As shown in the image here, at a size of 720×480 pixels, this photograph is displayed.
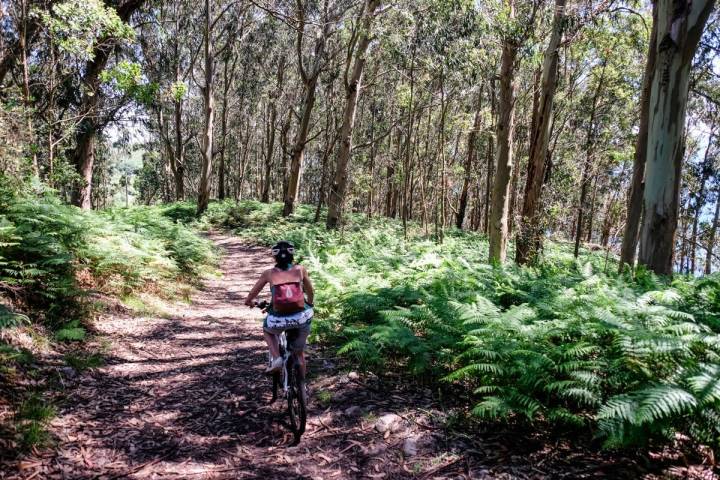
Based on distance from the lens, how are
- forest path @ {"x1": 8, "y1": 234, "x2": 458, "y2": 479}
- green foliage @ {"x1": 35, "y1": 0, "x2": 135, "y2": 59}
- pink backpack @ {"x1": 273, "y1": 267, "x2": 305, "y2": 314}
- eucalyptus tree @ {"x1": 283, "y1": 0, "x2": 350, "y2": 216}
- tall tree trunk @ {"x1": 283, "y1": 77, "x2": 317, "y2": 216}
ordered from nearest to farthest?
forest path @ {"x1": 8, "y1": 234, "x2": 458, "y2": 479}, pink backpack @ {"x1": 273, "y1": 267, "x2": 305, "y2": 314}, green foliage @ {"x1": 35, "y1": 0, "x2": 135, "y2": 59}, eucalyptus tree @ {"x1": 283, "y1": 0, "x2": 350, "y2": 216}, tall tree trunk @ {"x1": 283, "y1": 77, "x2": 317, "y2": 216}

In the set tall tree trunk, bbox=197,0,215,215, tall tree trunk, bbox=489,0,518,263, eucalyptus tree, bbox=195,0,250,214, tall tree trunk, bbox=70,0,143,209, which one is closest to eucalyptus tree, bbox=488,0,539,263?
tall tree trunk, bbox=489,0,518,263

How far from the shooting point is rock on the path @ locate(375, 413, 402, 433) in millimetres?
4340

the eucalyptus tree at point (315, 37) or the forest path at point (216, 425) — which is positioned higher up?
the eucalyptus tree at point (315, 37)

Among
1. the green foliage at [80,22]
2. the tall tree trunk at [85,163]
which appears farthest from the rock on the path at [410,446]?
the tall tree trunk at [85,163]

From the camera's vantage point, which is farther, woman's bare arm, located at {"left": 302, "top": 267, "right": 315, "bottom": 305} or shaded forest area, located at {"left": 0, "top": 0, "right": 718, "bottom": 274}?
shaded forest area, located at {"left": 0, "top": 0, "right": 718, "bottom": 274}

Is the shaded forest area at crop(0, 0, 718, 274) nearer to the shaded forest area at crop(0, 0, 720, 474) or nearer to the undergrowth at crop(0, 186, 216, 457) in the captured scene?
the shaded forest area at crop(0, 0, 720, 474)

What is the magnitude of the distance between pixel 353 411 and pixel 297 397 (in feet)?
2.75

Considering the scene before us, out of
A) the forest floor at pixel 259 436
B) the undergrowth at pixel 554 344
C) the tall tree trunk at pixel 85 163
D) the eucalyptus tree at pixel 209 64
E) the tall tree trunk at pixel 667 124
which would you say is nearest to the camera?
the undergrowth at pixel 554 344

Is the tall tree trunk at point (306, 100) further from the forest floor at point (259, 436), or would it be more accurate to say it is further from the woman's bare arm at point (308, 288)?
the woman's bare arm at point (308, 288)

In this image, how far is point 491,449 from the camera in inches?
152

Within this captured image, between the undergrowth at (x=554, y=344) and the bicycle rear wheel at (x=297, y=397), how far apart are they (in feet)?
3.38

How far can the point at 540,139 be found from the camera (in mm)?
10359

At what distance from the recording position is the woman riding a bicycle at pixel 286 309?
169 inches

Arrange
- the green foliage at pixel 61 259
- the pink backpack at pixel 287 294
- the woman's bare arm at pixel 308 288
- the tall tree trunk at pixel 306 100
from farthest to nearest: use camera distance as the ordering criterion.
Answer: the tall tree trunk at pixel 306 100
the green foliage at pixel 61 259
the woman's bare arm at pixel 308 288
the pink backpack at pixel 287 294
